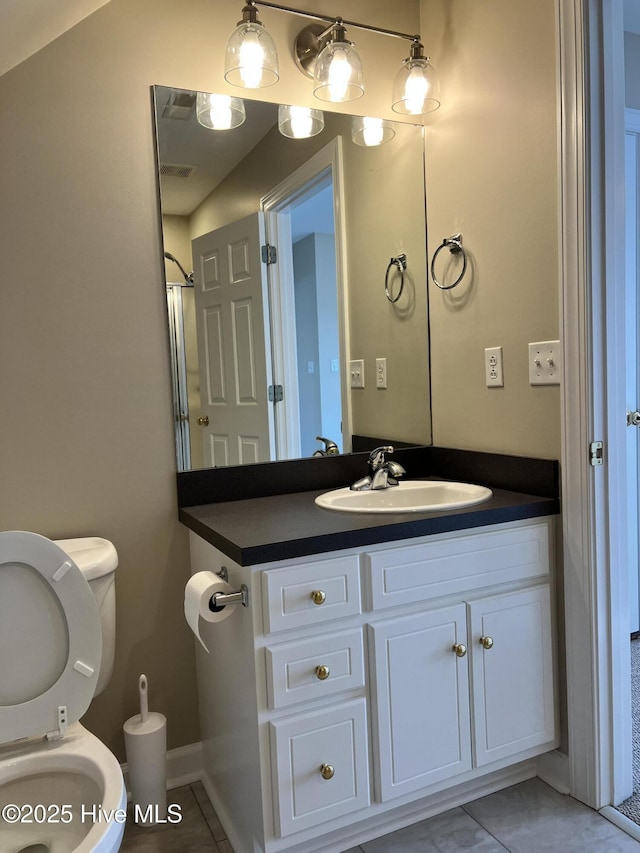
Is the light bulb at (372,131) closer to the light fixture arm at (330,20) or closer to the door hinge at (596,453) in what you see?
the light fixture arm at (330,20)

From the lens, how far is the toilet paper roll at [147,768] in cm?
173

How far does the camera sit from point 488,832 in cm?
165

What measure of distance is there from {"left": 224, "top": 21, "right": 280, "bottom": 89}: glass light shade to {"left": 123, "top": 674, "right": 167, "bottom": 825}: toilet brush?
1659 millimetres

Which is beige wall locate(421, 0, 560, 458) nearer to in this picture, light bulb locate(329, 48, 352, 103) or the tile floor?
light bulb locate(329, 48, 352, 103)

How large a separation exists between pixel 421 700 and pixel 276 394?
969mm

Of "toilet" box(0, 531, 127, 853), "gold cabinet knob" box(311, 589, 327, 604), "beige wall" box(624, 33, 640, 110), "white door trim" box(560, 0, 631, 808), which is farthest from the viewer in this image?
"beige wall" box(624, 33, 640, 110)

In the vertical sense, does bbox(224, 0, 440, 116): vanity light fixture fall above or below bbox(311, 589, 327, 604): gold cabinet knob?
above

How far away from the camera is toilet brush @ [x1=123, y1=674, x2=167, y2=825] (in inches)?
68.2

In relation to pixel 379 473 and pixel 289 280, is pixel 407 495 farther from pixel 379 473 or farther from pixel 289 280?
pixel 289 280

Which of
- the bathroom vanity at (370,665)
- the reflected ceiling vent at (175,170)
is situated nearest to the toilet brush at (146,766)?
the bathroom vanity at (370,665)

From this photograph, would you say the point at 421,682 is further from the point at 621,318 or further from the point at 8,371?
the point at 8,371

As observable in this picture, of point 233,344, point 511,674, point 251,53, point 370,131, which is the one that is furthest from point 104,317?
point 511,674

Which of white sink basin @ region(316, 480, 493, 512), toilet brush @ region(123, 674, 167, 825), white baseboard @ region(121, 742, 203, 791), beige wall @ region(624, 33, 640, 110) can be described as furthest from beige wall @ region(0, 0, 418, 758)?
beige wall @ region(624, 33, 640, 110)

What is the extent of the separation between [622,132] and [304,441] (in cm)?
121
